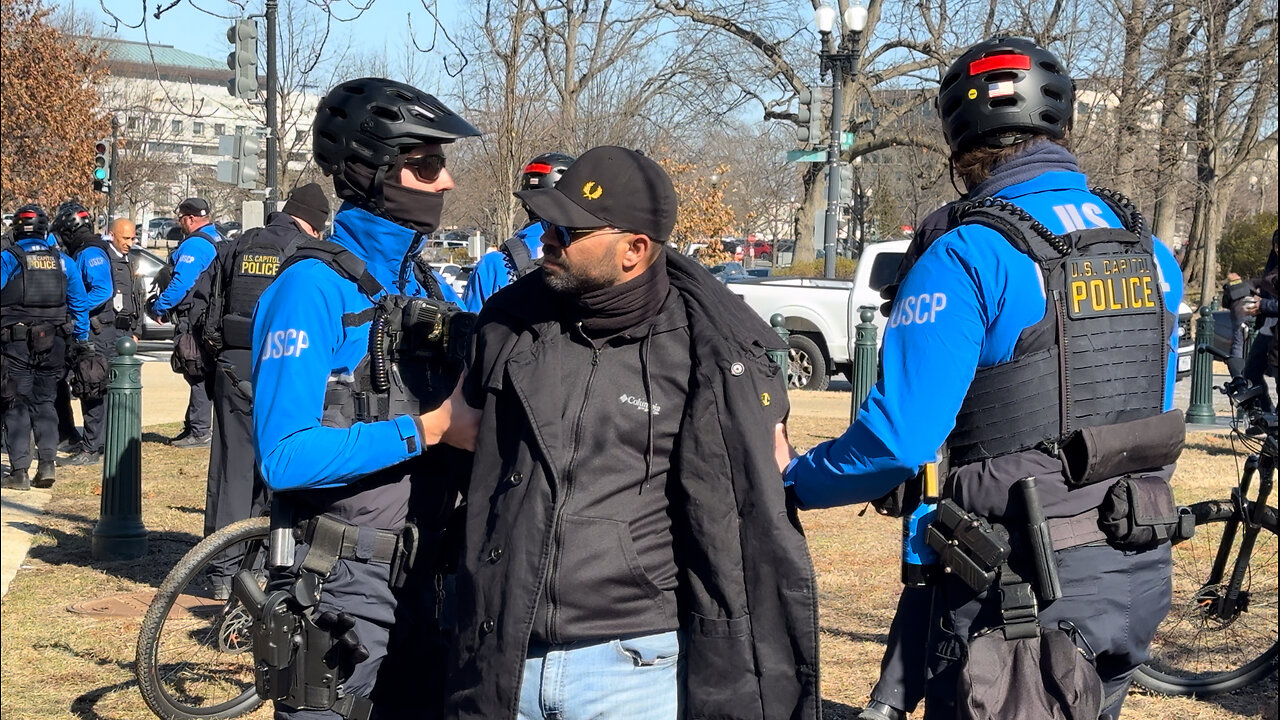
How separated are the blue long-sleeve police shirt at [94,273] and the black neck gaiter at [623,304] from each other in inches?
403

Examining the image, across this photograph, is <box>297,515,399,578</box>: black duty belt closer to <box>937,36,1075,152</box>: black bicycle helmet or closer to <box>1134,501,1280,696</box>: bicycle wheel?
<box>937,36,1075,152</box>: black bicycle helmet

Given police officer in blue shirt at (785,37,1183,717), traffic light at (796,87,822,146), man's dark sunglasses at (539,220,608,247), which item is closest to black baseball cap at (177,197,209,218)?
man's dark sunglasses at (539,220,608,247)

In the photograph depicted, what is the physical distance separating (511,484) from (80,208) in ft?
35.0

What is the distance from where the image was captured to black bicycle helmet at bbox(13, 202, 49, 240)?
436 inches

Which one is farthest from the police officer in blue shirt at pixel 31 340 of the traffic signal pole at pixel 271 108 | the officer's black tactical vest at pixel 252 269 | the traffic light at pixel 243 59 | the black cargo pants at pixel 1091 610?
the black cargo pants at pixel 1091 610

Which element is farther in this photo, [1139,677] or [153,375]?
[153,375]

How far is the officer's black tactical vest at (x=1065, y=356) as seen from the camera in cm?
313

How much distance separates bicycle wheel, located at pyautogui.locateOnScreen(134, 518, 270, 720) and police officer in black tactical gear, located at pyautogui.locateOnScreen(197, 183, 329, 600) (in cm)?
108

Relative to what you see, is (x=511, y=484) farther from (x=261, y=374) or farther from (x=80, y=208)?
(x=80, y=208)

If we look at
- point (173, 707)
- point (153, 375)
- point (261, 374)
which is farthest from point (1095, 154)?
point (261, 374)

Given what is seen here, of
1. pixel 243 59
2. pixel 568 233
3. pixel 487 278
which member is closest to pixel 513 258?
pixel 487 278

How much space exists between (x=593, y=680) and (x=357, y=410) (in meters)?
0.93

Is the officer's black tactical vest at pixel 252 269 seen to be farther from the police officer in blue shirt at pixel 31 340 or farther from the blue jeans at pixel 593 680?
the blue jeans at pixel 593 680

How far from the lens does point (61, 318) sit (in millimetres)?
11406
